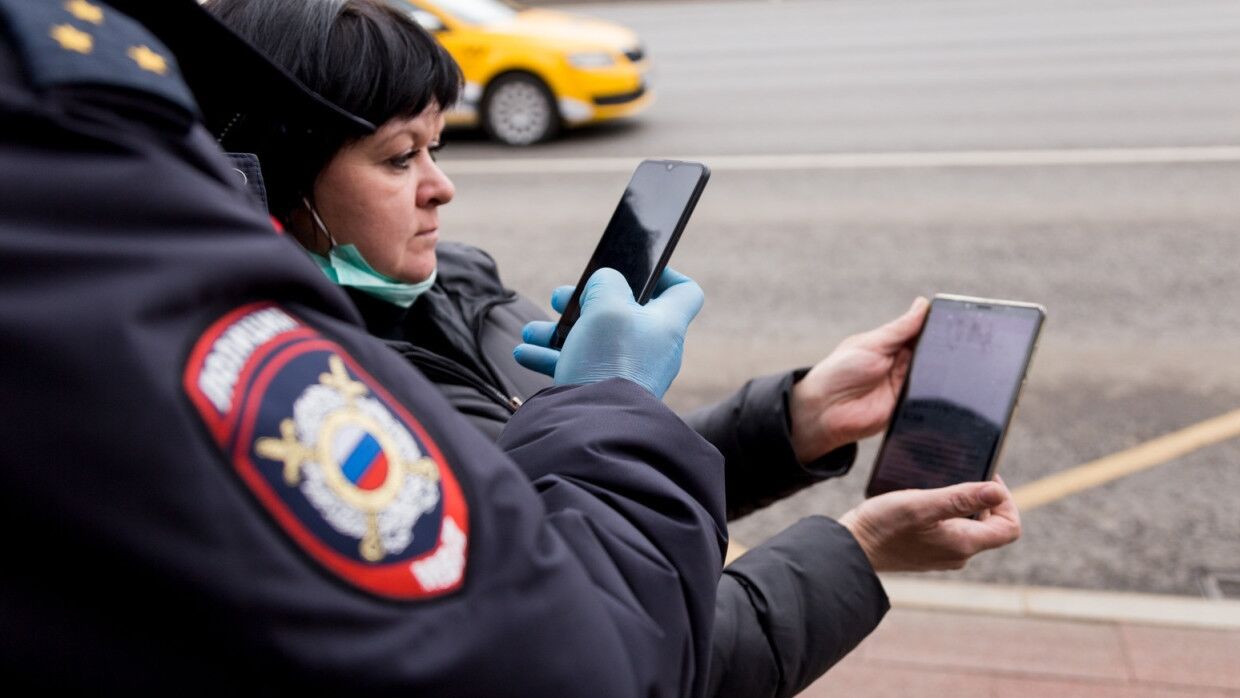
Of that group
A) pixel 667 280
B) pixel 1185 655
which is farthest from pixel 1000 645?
pixel 667 280

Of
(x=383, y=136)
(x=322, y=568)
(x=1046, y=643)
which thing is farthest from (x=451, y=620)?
(x=1046, y=643)

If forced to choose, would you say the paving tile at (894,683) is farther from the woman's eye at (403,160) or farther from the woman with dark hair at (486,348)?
the woman's eye at (403,160)

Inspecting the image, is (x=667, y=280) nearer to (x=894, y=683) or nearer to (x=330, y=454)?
(x=330, y=454)

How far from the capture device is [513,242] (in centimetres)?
734

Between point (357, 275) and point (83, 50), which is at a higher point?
point (83, 50)

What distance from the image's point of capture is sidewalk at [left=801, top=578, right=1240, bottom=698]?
3141 millimetres

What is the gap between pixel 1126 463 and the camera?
4332 mm

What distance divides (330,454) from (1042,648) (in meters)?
2.97

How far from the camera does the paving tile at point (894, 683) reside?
315 centimetres

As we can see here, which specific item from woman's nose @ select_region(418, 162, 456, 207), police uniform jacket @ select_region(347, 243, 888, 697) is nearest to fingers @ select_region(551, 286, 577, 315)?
police uniform jacket @ select_region(347, 243, 888, 697)

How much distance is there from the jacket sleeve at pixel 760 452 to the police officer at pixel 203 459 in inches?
46.7

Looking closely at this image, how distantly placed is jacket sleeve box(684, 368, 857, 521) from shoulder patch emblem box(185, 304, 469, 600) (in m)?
1.28

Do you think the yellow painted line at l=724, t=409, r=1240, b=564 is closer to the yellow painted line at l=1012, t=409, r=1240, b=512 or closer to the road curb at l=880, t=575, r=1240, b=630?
the yellow painted line at l=1012, t=409, r=1240, b=512

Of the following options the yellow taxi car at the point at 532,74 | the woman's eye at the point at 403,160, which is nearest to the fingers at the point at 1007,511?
the woman's eye at the point at 403,160
